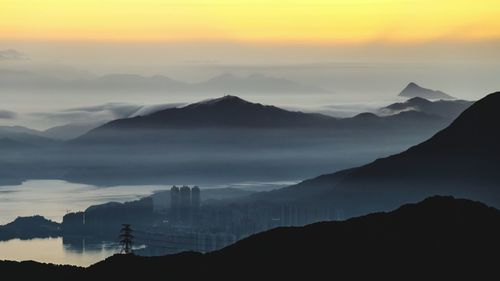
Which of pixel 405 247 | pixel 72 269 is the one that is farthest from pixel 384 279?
pixel 72 269

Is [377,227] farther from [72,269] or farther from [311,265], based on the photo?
[72,269]

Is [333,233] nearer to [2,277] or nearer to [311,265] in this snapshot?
[311,265]

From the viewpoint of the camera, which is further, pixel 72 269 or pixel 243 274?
pixel 72 269

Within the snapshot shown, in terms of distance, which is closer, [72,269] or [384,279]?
[384,279]

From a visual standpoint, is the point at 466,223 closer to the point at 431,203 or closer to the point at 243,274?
the point at 431,203

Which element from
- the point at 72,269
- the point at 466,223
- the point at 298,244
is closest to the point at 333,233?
the point at 298,244

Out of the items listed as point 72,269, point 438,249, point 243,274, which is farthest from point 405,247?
Result: point 72,269
